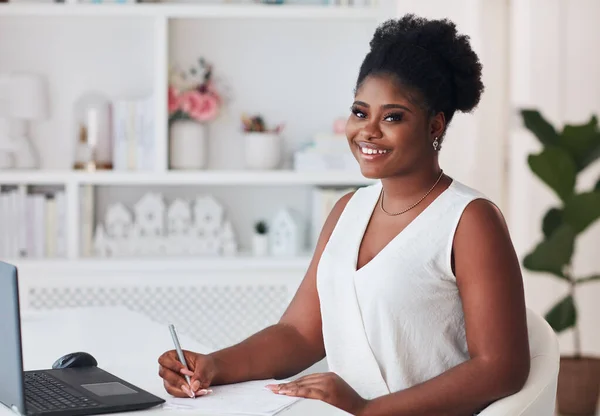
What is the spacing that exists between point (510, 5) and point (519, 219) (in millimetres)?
1095

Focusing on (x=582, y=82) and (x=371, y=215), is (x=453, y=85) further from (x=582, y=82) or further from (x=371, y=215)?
(x=582, y=82)

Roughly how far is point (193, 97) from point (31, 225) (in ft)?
2.64

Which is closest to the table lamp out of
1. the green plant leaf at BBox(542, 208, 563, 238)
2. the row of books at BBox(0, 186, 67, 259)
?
the row of books at BBox(0, 186, 67, 259)

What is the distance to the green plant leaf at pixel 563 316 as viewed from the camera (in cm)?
411

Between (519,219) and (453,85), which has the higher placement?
(453,85)

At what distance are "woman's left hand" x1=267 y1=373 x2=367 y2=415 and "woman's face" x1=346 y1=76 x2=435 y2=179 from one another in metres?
0.41

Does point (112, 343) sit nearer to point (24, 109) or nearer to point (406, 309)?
point (406, 309)

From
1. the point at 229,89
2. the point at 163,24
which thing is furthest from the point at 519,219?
the point at 163,24

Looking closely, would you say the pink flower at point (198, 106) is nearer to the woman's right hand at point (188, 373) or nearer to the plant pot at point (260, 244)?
the plant pot at point (260, 244)

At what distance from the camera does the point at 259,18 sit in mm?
3857

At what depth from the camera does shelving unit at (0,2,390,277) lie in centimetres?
367

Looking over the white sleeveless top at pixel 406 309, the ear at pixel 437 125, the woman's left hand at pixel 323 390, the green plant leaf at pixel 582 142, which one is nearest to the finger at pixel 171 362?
the woman's left hand at pixel 323 390

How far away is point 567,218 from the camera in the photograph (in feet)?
13.3

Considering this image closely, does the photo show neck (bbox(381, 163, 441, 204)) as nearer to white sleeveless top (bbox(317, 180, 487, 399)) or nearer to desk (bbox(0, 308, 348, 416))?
white sleeveless top (bbox(317, 180, 487, 399))
